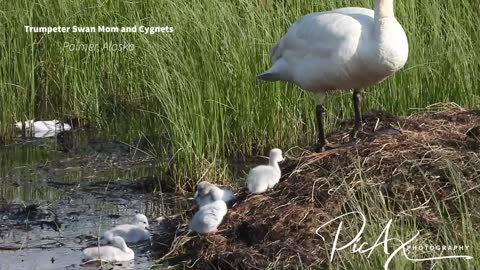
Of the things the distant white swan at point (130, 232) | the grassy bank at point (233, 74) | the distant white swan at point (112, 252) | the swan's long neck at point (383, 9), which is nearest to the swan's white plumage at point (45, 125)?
the grassy bank at point (233, 74)

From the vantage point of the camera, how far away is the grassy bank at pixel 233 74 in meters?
10.2

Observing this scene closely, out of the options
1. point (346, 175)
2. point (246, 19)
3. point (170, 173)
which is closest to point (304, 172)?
point (346, 175)

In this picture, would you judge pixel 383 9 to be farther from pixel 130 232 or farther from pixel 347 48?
pixel 130 232

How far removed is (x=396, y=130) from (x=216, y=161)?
201cm

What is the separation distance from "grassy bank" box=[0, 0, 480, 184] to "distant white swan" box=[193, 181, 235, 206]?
3.48 ft

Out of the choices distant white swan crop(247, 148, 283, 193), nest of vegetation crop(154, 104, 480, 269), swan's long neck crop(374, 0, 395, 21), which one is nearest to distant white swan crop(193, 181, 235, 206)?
nest of vegetation crop(154, 104, 480, 269)

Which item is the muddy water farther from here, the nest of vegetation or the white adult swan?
the white adult swan

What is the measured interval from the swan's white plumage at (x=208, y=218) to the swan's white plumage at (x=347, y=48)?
1267 mm

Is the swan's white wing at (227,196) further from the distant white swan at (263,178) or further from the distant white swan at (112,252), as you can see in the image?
the distant white swan at (112,252)

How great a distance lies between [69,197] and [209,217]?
2216 millimetres

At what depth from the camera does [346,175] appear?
8.06 m

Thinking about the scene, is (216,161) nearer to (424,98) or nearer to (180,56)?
(180,56)

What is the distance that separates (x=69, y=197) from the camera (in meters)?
9.98

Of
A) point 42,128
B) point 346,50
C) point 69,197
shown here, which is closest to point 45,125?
point 42,128
